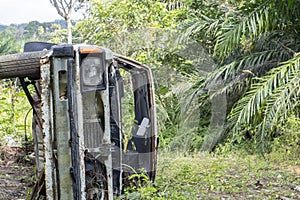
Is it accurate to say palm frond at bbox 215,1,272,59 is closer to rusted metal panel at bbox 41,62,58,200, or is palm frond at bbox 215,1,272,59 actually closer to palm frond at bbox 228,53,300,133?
palm frond at bbox 228,53,300,133

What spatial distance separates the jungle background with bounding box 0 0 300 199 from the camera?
5906 millimetres

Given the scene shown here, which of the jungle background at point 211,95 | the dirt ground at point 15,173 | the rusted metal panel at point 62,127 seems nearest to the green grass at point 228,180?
the jungle background at point 211,95

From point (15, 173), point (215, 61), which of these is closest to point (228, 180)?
point (15, 173)

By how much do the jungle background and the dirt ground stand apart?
0.02 metres

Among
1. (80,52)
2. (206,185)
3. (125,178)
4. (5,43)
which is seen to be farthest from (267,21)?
(5,43)

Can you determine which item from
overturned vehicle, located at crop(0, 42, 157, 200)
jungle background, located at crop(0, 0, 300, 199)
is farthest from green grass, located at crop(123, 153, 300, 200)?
overturned vehicle, located at crop(0, 42, 157, 200)

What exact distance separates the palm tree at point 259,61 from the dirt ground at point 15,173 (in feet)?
11.1

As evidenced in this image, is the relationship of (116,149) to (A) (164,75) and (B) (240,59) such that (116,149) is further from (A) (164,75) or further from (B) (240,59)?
(A) (164,75)

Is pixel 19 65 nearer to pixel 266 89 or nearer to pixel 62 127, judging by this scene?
pixel 62 127

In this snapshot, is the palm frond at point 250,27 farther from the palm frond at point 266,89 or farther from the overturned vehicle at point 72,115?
the overturned vehicle at point 72,115

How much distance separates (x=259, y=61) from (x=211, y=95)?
1210mm

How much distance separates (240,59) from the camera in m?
9.00

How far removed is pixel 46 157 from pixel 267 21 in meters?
5.88

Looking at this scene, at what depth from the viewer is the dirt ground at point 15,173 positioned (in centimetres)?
488
